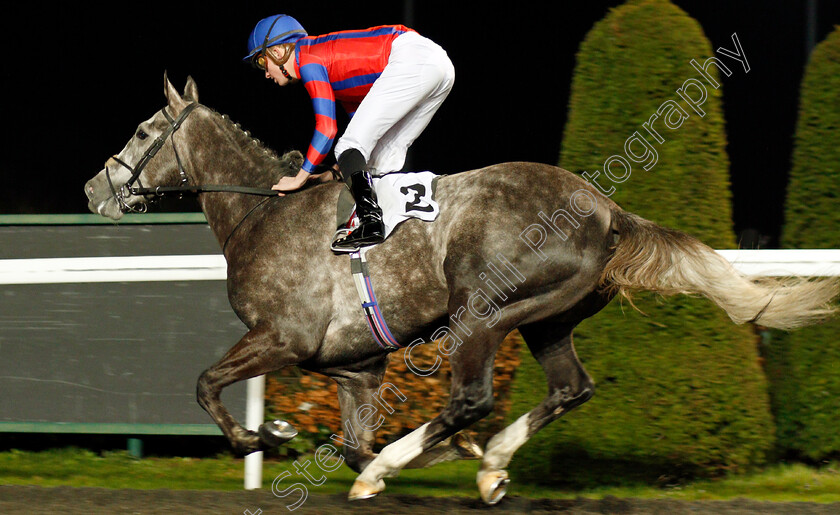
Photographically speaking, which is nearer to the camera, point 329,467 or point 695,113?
point 695,113

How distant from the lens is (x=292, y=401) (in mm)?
4738

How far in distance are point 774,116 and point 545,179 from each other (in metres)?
6.97

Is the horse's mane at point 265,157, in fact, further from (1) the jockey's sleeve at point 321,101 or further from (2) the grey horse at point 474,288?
(1) the jockey's sleeve at point 321,101

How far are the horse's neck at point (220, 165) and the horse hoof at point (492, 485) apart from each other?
4.97ft

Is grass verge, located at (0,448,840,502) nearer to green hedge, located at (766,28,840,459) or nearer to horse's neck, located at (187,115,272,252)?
green hedge, located at (766,28,840,459)

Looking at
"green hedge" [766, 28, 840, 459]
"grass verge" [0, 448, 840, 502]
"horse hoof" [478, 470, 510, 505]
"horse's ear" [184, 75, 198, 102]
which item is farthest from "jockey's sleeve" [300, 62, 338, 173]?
"green hedge" [766, 28, 840, 459]

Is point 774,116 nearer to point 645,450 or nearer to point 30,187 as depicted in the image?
point 645,450

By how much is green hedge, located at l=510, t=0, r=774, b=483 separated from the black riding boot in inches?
44.5

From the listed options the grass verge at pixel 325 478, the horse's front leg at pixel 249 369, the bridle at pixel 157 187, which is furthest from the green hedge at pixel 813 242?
the bridle at pixel 157 187

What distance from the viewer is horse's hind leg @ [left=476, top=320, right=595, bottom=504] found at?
3643 mm

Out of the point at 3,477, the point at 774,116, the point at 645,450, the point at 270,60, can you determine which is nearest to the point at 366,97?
the point at 270,60

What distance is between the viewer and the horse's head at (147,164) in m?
4.14

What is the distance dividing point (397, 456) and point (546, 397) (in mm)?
651

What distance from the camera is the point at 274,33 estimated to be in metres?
3.86
